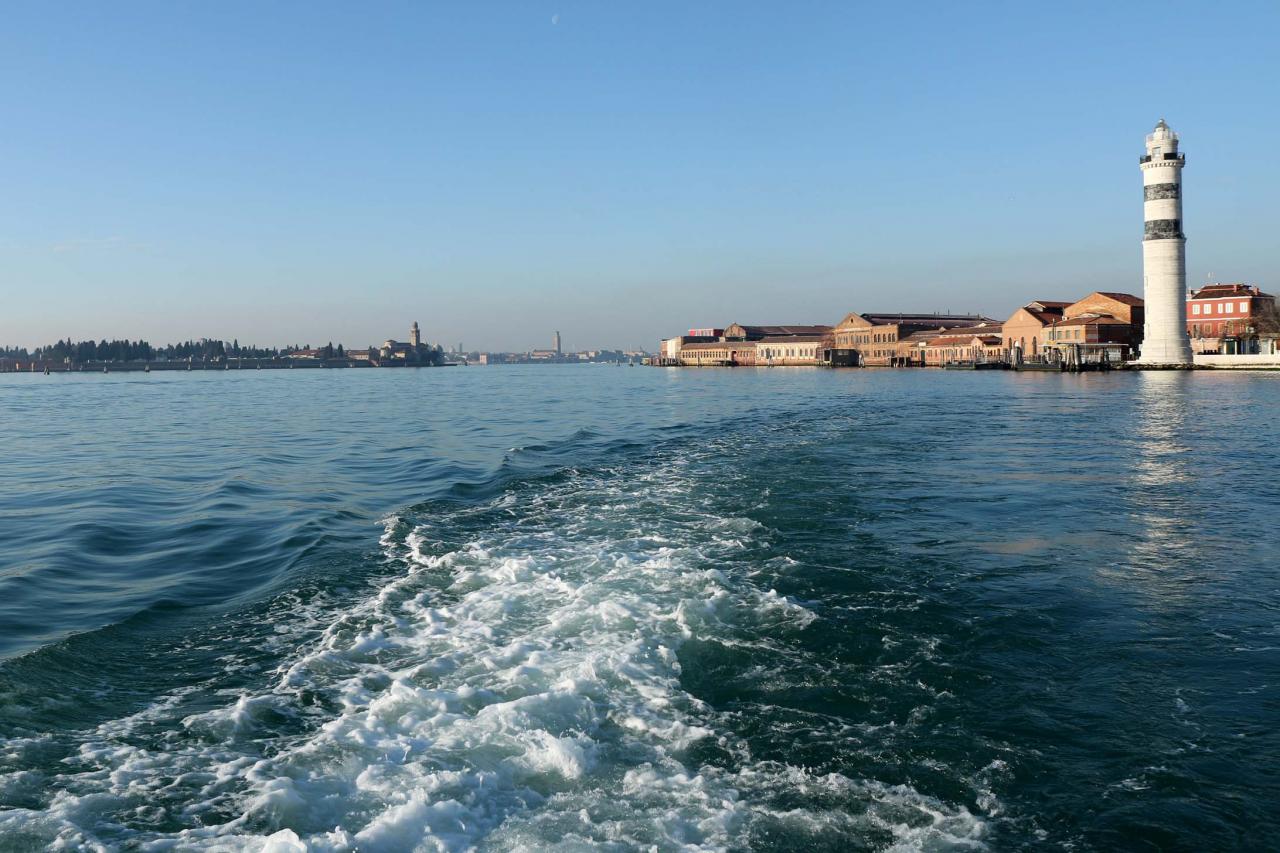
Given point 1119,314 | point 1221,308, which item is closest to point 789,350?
point 1119,314

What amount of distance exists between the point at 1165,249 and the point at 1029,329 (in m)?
24.8

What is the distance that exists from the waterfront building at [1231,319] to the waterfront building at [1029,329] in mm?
12084

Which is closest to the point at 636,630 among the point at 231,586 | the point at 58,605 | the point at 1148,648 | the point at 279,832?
the point at 279,832

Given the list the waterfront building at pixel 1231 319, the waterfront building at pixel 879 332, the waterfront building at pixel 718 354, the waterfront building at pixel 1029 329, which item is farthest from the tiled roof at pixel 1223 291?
the waterfront building at pixel 718 354

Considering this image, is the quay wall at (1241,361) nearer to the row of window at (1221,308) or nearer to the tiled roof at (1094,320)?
the tiled roof at (1094,320)

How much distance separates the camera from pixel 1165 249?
181 ft

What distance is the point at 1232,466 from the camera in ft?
46.7

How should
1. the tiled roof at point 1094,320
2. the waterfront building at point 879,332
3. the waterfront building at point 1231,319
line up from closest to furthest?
the waterfront building at point 1231,319, the tiled roof at point 1094,320, the waterfront building at point 879,332

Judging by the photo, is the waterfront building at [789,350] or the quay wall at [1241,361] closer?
the quay wall at [1241,361]

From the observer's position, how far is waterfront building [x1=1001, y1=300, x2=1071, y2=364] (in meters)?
77.9

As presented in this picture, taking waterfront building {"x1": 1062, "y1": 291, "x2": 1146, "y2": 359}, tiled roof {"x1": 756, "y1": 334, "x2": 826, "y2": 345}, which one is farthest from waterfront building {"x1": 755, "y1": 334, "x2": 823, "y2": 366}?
waterfront building {"x1": 1062, "y1": 291, "x2": 1146, "y2": 359}

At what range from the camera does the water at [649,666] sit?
3.66 m

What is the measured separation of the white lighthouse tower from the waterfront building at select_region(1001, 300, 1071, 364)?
18795 mm

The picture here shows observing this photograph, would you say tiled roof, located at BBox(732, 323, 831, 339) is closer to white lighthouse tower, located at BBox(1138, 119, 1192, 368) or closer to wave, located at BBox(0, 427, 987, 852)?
white lighthouse tower, located at BBox(1138, 119, 1192, 368)
